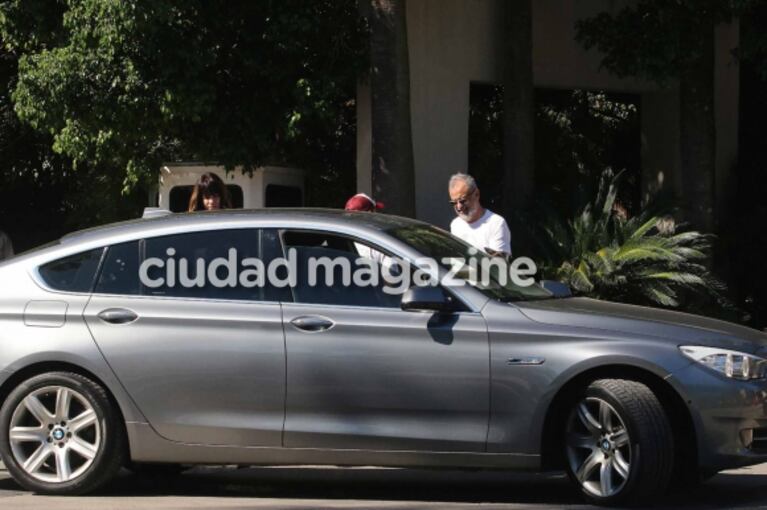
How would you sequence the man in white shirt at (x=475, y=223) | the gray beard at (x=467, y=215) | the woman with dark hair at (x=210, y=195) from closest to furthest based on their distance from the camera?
the man in white shirt at (x=475, y=223), the gray beard at (x=467, y=215), the woman with dark hair at (x=210, y=195)

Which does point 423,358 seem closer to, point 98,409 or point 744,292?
point 98,409

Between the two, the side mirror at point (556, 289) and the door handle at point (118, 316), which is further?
the side mirror at point (556, 289)

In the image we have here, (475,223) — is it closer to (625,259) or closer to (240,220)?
(240,220)

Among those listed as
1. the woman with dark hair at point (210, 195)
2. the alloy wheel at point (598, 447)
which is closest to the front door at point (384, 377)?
the alloy wheel at point (598, 447)

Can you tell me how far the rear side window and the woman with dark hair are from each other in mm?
2242

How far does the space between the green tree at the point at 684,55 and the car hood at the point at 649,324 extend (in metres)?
7.48

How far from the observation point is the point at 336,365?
24.5ft

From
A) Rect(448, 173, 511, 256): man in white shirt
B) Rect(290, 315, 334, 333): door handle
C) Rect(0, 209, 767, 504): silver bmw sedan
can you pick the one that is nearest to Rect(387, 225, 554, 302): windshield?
Rect(0, 209, 767, 504): silver bmw sedan

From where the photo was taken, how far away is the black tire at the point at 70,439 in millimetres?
7732

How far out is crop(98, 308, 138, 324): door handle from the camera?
780 centimetres

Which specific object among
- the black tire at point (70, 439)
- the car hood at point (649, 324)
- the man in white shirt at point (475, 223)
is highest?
the man in white shirt at point (475, 223)

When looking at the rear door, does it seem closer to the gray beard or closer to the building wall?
the gray beard

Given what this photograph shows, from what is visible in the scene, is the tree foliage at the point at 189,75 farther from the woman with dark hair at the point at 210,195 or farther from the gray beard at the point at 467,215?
the gray beard at the point at 467,215

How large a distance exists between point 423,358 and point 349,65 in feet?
26.4
